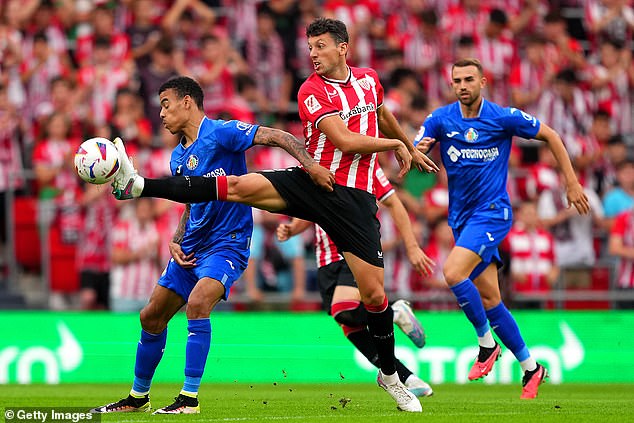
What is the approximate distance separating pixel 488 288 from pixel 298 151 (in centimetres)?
347

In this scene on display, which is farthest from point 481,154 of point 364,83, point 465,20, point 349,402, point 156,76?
point 465,20

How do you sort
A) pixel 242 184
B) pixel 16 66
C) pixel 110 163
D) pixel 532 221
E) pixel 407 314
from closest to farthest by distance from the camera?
pixel 110 163
pixel 242 184
pixel 407 314
pixel 532 221
pixel 16 66

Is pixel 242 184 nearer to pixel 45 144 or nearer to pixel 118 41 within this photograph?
pixel 45 144

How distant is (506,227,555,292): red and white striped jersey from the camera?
16.9 m

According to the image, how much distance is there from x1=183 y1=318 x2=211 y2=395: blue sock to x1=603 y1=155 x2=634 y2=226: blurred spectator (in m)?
9.75

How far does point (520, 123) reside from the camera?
11.6 meters

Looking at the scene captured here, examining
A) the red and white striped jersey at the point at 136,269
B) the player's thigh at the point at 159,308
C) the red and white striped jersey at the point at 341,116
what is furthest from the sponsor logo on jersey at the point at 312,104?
the red and white striped jersey at the point at 136,269

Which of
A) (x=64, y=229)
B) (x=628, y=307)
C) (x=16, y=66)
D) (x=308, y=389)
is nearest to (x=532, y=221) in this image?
(x=628, y=307)

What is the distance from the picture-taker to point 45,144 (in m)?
17.1

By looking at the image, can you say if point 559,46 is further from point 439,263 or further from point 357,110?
point 357,110

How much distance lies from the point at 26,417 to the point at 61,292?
8.36 m

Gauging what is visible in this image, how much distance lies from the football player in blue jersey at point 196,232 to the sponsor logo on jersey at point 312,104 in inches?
14.7

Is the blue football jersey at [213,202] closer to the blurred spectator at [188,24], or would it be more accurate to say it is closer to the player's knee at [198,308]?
the player's knee at [198,308]

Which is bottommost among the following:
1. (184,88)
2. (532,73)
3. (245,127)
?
(245,127)
